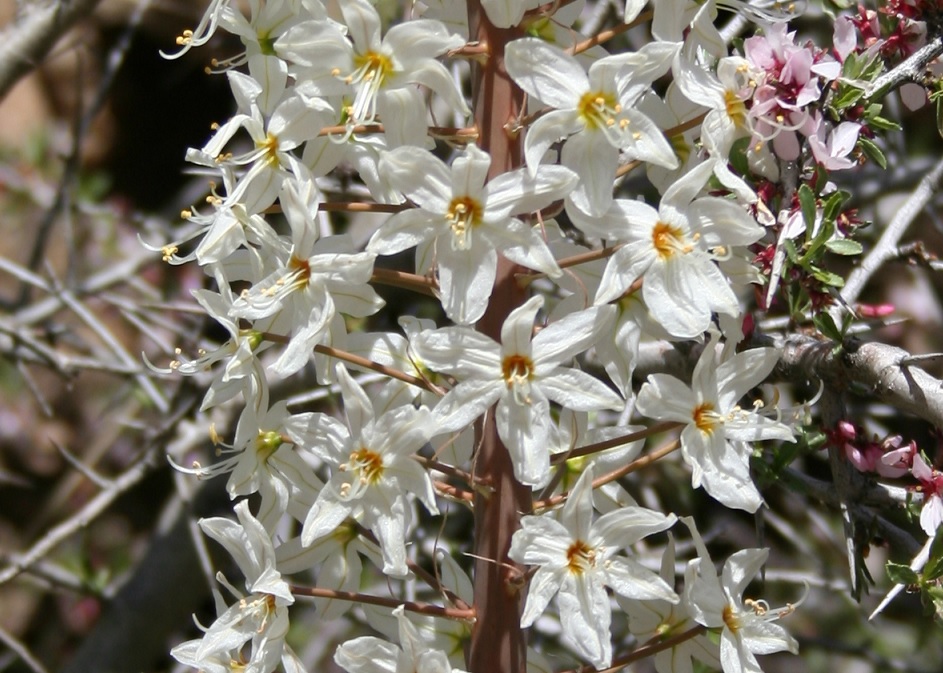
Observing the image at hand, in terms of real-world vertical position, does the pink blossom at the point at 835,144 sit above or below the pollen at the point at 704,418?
above

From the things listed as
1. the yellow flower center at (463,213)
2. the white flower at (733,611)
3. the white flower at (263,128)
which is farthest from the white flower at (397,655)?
the white flower at (263,128)

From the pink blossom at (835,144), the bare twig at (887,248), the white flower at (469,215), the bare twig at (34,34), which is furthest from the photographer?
the bare twig at (34,34)

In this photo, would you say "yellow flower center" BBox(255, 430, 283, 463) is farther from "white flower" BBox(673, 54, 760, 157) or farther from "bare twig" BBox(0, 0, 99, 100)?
"bare twig" BBox(0, 0, 99, 100)

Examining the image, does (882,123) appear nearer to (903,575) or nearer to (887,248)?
(887,248)

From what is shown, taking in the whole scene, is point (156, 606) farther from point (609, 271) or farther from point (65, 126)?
point (65, 126)

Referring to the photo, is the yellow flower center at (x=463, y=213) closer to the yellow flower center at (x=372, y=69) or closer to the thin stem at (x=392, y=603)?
the yellow flower center at (x=372, y=69)

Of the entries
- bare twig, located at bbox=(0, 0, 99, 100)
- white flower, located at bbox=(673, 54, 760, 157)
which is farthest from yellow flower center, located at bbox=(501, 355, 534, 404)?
bare twig, located at bbox=(0, 0, 99, 100)
